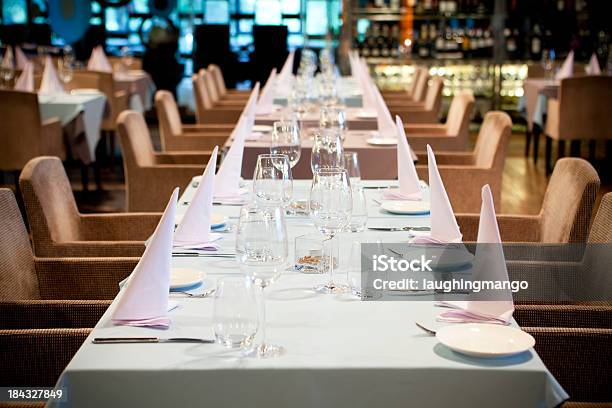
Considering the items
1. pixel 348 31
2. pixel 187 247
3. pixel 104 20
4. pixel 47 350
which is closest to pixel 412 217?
pixel 187 247

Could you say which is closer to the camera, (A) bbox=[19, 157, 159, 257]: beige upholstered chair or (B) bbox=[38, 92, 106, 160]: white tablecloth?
(A) bbox=[19, 157, 159, 257]: beige upholstered chair

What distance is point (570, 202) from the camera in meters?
3.15

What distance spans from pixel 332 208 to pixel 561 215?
139 cm

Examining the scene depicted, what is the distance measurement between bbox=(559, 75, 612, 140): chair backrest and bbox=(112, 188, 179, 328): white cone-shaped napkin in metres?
6.62

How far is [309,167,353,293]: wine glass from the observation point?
212 cm

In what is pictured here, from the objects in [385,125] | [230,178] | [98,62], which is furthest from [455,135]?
[98,62]

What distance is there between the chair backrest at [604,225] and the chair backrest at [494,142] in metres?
1.67

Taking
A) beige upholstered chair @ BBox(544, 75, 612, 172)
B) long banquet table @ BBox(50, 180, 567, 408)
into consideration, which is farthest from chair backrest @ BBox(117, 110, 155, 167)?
beige upholstered chair @ BBox(544, 75, 612, 172)

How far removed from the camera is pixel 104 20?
13.9 metres

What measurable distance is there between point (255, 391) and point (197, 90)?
20.6ft

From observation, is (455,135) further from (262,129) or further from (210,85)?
(210,85)

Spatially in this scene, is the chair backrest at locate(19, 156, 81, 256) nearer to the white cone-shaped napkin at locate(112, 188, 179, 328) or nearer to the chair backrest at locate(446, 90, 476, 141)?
the white cone-shaped napkin at locate(112, 188, 179, 328)

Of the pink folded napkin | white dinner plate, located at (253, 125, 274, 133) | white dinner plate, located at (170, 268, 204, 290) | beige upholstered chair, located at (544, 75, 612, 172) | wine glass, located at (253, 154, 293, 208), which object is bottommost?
beige upholstered chair, located at (544, 75, 612, 172)

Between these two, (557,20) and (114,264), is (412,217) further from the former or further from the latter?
(557,20)
